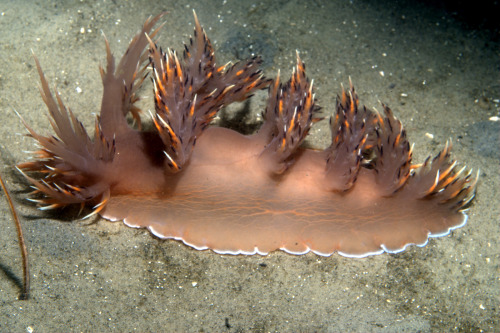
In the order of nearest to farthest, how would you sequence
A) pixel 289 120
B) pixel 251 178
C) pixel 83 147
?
1. pixel 83 147
2. pixel 289 120
3. pixel 251 178

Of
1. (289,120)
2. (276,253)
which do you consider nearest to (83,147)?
(289,120)

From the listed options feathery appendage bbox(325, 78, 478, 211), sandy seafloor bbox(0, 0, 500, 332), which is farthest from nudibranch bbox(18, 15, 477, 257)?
sandy seafloor bbox(0, 0, 500, 332)

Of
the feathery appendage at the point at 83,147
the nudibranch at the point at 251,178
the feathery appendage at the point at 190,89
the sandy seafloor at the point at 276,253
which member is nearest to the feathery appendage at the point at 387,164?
the nudibranch at the point at 251,178

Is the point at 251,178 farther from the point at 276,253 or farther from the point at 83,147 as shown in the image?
the point at 83,147

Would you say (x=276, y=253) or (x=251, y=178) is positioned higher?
(x=251, y=178)

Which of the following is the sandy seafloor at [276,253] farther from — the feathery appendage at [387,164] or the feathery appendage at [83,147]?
the feathery appendage at [387,164]

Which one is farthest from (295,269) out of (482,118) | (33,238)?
(482,118)

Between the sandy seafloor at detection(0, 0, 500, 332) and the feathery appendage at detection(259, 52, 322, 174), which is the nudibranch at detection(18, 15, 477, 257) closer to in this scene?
the feathery appendage at detection(259, 52, 322, 174)

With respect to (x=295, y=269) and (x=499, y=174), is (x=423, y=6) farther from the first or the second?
(x=295, y=269)
